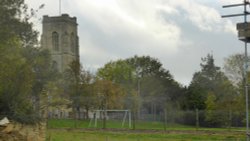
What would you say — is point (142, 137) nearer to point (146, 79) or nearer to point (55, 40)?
point (146, 79)

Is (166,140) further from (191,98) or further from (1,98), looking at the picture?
(191,98)

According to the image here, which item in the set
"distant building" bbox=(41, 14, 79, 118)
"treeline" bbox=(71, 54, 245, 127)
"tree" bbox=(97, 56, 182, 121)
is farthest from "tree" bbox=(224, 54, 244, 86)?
"distant building" bbox=(41, 14, 79, 118)

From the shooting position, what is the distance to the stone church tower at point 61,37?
116062 millimetres

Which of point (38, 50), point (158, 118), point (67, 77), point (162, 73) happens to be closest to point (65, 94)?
point (67, 77)

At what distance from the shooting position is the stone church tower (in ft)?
381

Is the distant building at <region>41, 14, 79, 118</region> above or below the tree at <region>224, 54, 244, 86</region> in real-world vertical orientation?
above

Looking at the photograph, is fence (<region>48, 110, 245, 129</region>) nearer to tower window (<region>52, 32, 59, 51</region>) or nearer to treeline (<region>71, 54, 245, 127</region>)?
treeline (<region>71, 54, 245, 127</region>)

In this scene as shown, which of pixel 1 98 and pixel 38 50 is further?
pixel 38 50

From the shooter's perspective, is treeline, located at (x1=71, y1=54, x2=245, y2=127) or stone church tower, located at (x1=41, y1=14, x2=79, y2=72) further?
stone church tower, located at (x1=41, y1=14, x2=79, y2=72)

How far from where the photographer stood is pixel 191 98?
276 feet

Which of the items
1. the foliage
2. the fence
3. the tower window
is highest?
the tower window

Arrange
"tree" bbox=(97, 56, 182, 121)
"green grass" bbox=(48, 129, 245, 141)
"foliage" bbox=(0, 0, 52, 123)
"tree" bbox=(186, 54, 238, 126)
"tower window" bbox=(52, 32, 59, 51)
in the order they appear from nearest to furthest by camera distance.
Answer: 1. "foliage" bbox=(0, 0, 52, 123)
2. "green grass" bbox=(48, 129, 245, 141)
3. "tree" bbox=(186, 54, 238, 126)
4. "tree" bbox=(97, 56, 182, 121)
5. "tower window" bbox=(52, 32, 59, 51)

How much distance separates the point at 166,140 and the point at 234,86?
33169mm

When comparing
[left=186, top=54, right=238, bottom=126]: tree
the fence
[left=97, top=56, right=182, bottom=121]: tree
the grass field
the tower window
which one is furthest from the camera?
the tower window
